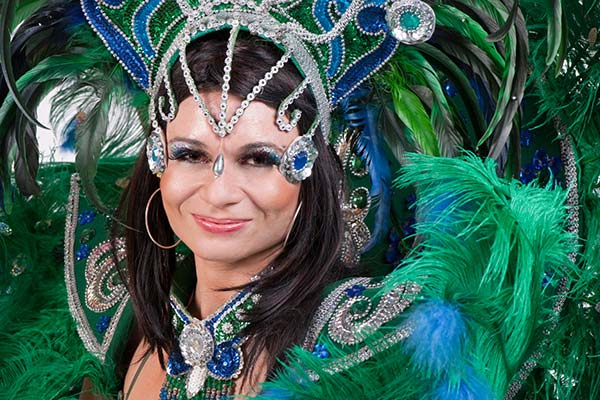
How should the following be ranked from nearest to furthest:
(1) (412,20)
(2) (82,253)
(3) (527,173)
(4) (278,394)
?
(4) (278,394) → (1) (412,20) → (3) (527,173) → (2) (82,253)

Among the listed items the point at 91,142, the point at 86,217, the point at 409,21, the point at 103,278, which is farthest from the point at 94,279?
the point at 409,21

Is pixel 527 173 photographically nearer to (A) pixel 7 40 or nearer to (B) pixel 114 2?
(B) pixel 114 2

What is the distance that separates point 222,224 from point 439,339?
482 mm

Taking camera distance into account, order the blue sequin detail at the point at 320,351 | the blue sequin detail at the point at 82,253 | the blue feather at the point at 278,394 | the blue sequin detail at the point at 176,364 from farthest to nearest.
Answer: the blue sequin detail at the point at 82,253, the blue sequin detail at the point at 176,364, the blue sequin detail at the point at 320,351, the blue feather at the point at 278,394

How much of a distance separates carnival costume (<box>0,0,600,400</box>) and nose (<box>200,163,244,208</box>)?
8 centimetres

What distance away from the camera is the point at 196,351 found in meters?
2.29

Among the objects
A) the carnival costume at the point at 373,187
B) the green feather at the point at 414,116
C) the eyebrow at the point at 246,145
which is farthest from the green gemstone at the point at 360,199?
the eyebrow at the point at 246,145

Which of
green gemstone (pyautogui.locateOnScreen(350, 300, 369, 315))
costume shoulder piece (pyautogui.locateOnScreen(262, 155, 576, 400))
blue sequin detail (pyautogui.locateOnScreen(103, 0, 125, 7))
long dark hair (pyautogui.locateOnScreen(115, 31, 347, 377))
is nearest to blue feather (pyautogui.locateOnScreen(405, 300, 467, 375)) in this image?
costume shoulder piece (pyautogui.locateOnScreen(262, 155, 576, 400))

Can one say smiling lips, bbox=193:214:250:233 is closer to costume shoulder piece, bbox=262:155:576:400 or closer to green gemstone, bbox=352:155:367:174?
costume shoulder piece, bbox=262:155:576:400

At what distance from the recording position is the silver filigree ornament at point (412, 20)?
2213 millimetres

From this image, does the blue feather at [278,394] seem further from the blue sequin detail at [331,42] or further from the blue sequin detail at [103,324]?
the blue sequin detail at [103,324]

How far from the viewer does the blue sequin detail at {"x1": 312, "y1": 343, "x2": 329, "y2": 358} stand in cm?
211

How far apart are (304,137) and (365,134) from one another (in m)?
0.39

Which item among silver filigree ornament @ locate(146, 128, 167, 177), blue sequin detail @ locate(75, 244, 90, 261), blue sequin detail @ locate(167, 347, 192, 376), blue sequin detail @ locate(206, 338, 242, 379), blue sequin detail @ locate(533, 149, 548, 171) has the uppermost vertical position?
blue sequin detail @ locate(533, 149, 548, 171)
